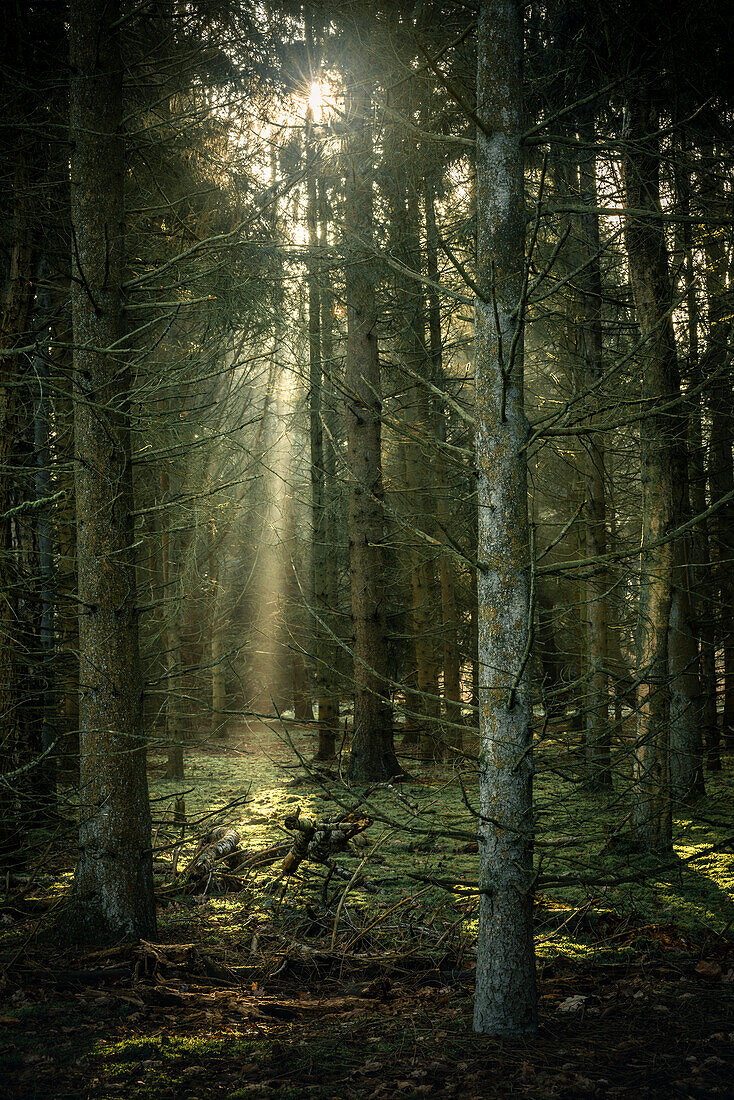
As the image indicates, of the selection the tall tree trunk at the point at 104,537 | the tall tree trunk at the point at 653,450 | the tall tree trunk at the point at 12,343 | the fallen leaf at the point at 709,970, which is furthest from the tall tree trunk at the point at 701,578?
the tall tree trunk at the point at 12,343

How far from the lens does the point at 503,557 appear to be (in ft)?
10.3

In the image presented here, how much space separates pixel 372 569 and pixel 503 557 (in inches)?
273

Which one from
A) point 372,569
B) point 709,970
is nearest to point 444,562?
point 372,569

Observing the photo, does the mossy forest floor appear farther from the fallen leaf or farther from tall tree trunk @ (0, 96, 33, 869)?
tall tree trunk @ (0, 96, 33, 869)

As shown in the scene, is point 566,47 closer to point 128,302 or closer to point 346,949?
point 128,302

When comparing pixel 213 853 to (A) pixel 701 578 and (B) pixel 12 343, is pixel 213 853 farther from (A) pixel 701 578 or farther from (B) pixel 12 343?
(A) pixel 701 578

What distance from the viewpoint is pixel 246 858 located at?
675cm

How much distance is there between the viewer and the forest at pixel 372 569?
3016mm

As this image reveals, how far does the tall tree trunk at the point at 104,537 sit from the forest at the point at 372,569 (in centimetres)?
2

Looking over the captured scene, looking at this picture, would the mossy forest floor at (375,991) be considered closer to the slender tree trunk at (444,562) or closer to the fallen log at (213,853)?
the fallen log at (213,853)

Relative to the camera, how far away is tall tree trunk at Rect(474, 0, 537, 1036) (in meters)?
2.99

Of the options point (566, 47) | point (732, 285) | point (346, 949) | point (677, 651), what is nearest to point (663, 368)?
point (732, 285)

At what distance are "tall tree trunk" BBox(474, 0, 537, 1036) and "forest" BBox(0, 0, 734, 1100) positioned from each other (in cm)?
2

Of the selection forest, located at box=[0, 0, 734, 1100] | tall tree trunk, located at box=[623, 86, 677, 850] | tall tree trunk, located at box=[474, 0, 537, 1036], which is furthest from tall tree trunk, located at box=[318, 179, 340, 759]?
tall tree trunk, located at box=[474, 0, 537, 1036]
